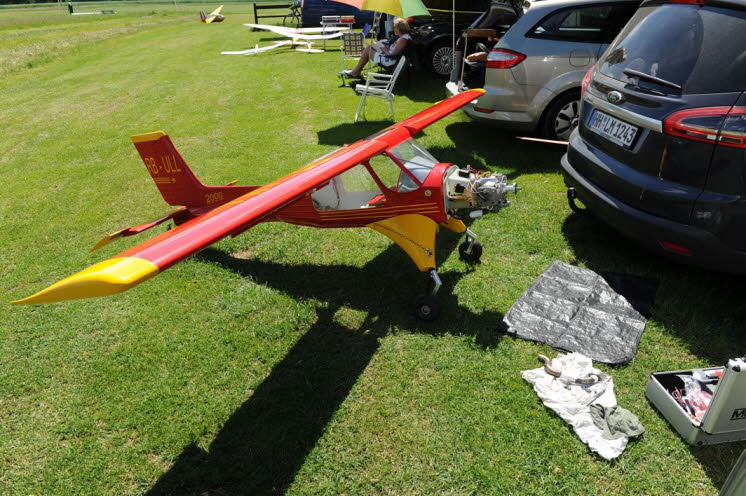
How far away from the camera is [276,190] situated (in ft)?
11.1

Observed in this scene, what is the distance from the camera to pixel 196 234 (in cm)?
272

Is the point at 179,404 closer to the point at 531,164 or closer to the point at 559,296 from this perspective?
the point at 559,296

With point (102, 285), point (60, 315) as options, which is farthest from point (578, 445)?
point (60, 315)

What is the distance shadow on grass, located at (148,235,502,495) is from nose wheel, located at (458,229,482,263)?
28 cm

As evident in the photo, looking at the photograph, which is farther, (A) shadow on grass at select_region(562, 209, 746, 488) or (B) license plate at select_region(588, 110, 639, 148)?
(B) license plate at select_region(588, 110, 639, 148)

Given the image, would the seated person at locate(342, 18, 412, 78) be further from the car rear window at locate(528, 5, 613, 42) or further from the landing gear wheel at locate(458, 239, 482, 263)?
the landing gear wheel at locate(458, 239, 482, 263)

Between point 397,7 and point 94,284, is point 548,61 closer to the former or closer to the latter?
point 397,7

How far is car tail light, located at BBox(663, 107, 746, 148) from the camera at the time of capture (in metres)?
3.20

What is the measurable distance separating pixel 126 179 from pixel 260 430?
5.98 m

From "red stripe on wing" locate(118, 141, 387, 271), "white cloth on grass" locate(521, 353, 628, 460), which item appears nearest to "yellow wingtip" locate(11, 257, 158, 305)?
"red stripe on wing" locate(118, 141, 387, 271)

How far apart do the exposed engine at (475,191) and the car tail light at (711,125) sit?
1.25m

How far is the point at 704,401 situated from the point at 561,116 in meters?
4.66

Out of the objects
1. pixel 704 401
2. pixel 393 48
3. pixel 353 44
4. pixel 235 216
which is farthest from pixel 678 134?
pixel 353 44

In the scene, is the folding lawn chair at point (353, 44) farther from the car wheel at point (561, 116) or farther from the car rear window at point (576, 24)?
the car wheel at point (561, 116)
